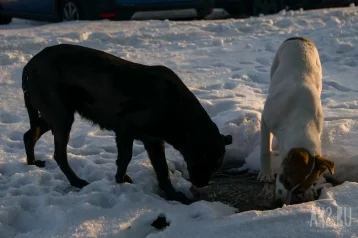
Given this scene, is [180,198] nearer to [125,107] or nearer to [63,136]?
[125,107]

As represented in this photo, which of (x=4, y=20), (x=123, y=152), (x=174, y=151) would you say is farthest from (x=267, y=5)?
(x=123, y=152)

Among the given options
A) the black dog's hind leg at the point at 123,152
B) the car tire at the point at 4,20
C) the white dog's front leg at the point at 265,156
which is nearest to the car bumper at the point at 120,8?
the car tire at the point at 4,20

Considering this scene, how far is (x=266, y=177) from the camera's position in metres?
5.55

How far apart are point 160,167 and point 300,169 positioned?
1.25 metres

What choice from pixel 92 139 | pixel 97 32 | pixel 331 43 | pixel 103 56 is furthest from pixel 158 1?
pixel 103 56

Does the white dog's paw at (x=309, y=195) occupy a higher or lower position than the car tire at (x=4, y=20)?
higher

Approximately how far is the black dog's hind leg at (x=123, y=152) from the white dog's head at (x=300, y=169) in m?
1.27

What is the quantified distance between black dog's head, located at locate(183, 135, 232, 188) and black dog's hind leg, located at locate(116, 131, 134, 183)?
1.59ft

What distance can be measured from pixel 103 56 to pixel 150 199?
1259mm

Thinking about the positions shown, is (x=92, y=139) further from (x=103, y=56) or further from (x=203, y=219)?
(x=203, y=219)

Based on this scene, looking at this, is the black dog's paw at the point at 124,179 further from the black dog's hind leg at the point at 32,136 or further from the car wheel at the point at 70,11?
the car wheel at the point at 70,11

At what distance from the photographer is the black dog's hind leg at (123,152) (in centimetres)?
507

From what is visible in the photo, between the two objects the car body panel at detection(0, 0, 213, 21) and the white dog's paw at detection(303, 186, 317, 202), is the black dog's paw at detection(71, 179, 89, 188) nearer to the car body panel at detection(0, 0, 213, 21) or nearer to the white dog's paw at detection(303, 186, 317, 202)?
the white dog's paw at detection(303, 186, 317, 202)

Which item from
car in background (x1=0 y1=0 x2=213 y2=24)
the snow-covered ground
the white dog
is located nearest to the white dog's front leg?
the white dog
